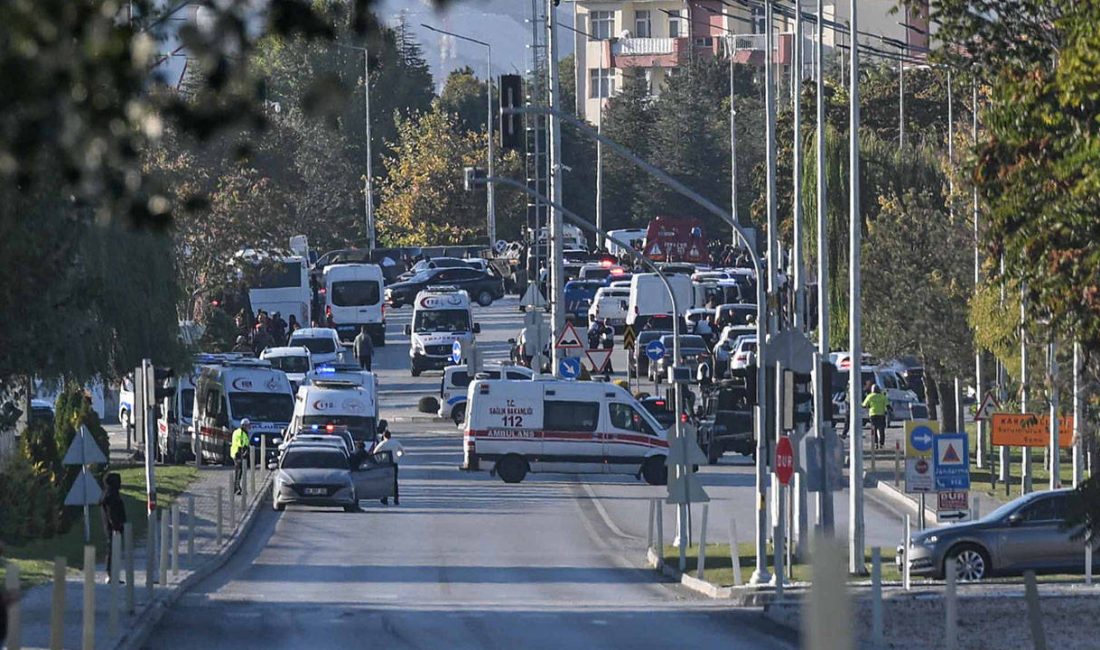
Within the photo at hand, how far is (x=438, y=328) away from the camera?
229 ft

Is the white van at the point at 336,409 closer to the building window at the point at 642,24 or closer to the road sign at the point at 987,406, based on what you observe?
the road sign at the point at 987,406

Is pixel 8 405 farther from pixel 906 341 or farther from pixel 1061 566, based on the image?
pixel 906 341

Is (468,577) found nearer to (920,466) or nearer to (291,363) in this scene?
(920,466)

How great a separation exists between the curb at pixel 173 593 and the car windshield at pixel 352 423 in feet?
18.5

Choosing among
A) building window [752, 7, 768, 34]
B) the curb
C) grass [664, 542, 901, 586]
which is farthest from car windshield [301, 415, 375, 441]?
building window [752, 7, 768, 34]

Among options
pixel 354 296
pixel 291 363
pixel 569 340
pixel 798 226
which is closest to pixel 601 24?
pixel 354 296

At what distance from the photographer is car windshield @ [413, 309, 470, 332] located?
227 ft

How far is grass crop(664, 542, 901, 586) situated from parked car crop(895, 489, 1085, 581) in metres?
0.78

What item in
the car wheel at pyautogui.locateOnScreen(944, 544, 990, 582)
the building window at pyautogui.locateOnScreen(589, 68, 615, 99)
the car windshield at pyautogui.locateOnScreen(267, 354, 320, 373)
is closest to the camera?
the car wheel at pyautogui.locateOnScreen(944, 544, 990, 582)

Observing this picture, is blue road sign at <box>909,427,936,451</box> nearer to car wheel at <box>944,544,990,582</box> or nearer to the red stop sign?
car wheel at <box>944,544,990,582</box>

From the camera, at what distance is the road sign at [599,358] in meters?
54.7

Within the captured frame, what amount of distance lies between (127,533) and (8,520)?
7.83 meters

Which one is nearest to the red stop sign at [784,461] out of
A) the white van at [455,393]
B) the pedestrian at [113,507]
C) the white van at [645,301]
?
the pedestrian at [113,507]

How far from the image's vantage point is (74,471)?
3728cm
